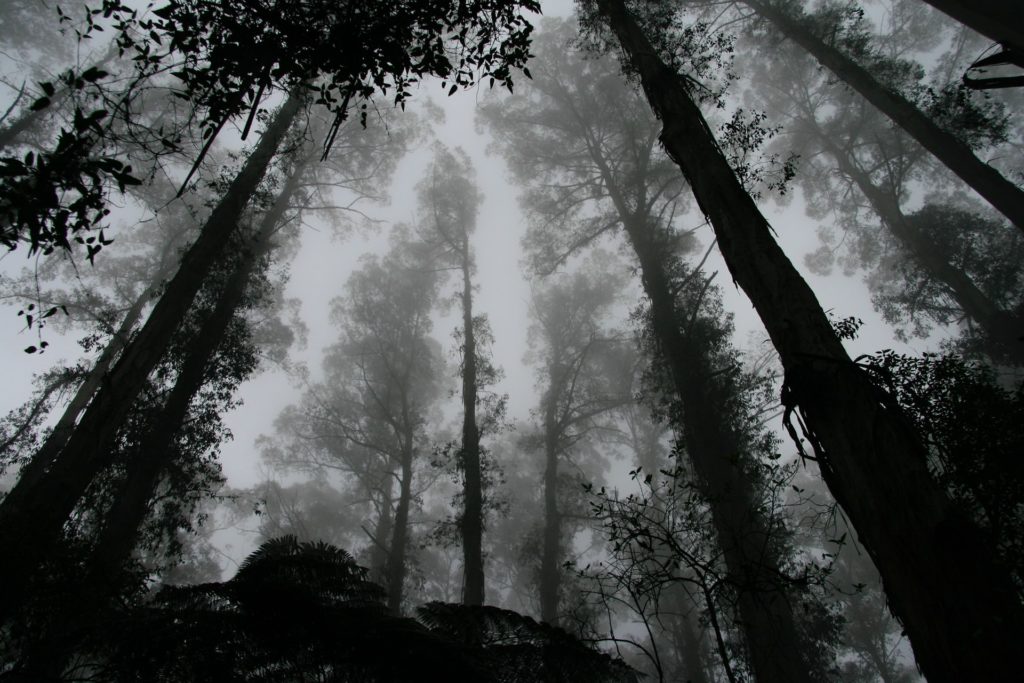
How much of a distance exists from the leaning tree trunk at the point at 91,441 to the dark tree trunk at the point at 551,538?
10472 millimetres

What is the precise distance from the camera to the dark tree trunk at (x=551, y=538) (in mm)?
13961

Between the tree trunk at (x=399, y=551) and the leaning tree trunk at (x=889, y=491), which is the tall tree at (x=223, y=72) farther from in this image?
the tree trunk at (x=399, y=551)

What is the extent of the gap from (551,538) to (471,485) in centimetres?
596

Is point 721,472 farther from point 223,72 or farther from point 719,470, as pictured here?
point 223,72

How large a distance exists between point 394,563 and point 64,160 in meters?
13.4

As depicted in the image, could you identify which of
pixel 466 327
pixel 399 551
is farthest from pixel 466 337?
pixel 399 551

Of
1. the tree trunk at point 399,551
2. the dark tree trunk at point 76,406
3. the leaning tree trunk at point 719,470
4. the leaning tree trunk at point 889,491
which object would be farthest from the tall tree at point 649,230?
the dark tree trunk at point 76,406

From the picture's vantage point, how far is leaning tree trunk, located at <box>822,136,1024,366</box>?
11.3 metres

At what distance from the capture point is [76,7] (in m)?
17.3

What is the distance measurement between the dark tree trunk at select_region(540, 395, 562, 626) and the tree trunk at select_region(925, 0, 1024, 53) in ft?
43.5

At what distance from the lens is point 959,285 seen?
12.8 m

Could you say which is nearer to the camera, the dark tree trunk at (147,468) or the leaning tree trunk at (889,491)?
the leaning tree trunk at (889,491)

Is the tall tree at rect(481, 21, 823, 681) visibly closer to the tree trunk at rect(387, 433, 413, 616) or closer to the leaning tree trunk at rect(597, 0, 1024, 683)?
the leaning tree trunk at rect(597, 0, 1024, 683)

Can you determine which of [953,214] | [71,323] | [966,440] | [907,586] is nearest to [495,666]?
[907,586]
